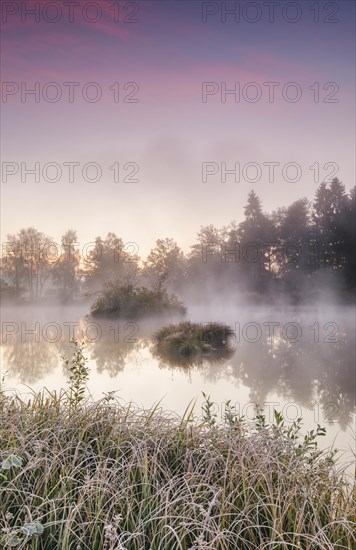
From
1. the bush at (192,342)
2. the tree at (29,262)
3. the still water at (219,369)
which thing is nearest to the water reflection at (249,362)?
the still water at (219,369)

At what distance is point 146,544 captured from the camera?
7.90 ft

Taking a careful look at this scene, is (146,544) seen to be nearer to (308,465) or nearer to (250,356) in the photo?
(308,465)

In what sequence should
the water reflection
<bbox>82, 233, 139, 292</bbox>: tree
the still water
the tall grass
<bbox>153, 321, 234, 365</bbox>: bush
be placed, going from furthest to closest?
<bbox>82, 233, 139, 292</bbox>: tree
<bbox>153, 321, 234, 365</bbox>: bush
the water reflection
the still water
the tall grass

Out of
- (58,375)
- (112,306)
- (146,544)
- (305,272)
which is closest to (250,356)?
(58,375)

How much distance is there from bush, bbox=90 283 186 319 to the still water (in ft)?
2.18

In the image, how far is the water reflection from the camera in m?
8.17

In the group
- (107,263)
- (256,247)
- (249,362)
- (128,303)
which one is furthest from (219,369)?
(256,247)

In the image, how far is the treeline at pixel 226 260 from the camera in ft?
69.7

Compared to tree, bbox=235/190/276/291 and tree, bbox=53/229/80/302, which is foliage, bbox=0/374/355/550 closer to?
tree, bbox=53/229/80/302

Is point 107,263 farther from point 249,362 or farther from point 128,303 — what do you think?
point 249,362

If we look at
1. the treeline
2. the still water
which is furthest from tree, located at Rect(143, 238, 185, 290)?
the still water

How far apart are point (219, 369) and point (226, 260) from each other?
19.1m

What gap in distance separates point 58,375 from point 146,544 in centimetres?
629

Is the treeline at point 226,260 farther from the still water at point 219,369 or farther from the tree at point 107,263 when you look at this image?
the still water at point 219,369
